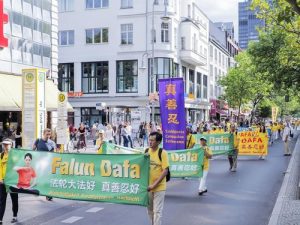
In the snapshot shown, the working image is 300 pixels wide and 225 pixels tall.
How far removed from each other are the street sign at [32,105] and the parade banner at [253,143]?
10338 millimetres

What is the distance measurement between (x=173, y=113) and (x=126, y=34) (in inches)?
→ 1293

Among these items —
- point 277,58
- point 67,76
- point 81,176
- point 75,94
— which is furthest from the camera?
point 67,76

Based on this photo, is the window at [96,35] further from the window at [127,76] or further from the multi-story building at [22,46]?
the multi-story building at [22,46]

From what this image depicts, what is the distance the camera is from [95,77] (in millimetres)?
48438

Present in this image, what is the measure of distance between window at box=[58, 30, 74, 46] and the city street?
3694 cm

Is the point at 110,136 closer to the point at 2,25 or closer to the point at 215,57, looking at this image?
the point at 2,25

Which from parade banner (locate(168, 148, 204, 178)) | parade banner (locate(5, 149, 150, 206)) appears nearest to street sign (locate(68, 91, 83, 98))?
parade banner (locate(168, 148, 204, 178))

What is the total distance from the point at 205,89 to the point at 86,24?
19.7 meters

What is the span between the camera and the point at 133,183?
27.1 ft

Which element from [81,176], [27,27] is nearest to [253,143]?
[27,27]

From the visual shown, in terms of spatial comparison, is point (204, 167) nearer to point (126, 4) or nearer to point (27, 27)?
point (27, 27)

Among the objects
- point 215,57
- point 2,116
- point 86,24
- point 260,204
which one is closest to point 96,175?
point 260,204

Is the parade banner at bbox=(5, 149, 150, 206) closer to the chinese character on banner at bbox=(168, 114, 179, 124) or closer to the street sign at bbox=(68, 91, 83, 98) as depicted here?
the chinese character on banner at bbox=(168, 114, 179, 124)

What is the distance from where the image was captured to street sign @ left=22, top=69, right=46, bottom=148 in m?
16.9
